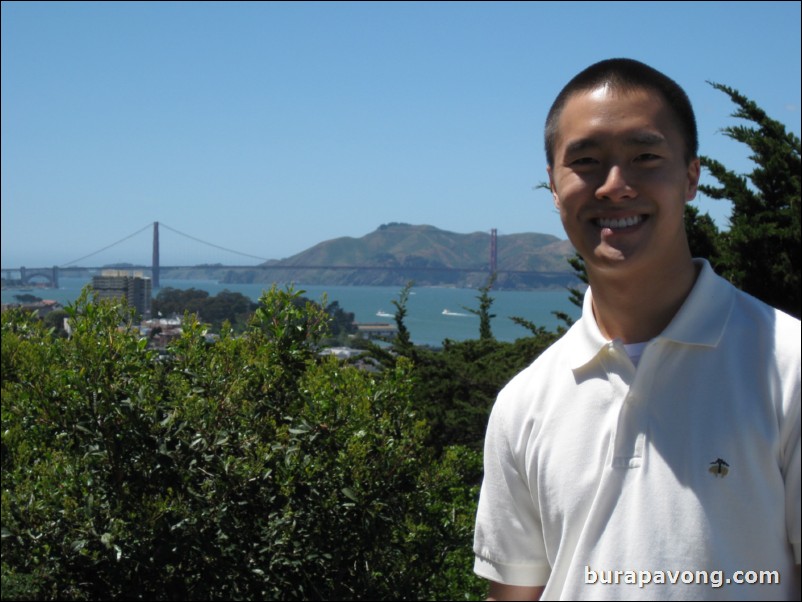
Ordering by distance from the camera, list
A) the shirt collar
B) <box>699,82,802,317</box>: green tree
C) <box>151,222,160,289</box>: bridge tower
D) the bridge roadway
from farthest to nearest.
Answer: <box>151,222,160,289</box>: bridge tower
the bridge roadway
<box>699,82,802,317</box>: green tree
the shirt collar

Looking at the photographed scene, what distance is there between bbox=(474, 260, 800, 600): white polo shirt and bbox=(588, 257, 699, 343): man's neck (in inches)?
1.2

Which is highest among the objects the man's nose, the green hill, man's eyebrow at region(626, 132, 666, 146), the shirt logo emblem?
the green hill

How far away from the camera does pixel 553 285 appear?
42.2 metres

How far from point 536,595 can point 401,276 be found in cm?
4625

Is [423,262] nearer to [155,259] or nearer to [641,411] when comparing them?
[155,259]

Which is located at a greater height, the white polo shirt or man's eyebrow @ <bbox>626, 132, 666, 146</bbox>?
man's eyebrow @ <bbox>626, 132, 666, 146</bbox>

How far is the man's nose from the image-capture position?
1.24 metres

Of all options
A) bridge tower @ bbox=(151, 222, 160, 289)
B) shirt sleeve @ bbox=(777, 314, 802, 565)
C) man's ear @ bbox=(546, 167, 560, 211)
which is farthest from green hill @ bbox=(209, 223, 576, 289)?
shirt sleeve @ bbox=(777, 314, 802, 565)

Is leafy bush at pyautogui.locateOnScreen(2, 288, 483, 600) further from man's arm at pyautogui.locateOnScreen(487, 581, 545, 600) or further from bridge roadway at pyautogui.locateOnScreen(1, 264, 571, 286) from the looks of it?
bridge roadway at pyautogui.locateOnScreen(1, 264, 571, 286)

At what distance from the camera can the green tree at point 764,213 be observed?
7332mm

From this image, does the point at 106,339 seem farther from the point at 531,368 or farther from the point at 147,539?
the point at 531,368

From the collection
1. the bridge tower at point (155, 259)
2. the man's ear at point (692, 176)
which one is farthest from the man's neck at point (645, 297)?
the bridge tower at point (155, 259)

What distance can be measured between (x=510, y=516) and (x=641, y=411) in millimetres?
306

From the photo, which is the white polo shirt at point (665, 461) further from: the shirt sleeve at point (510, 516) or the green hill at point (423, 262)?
the green hill at point (423, 262)
